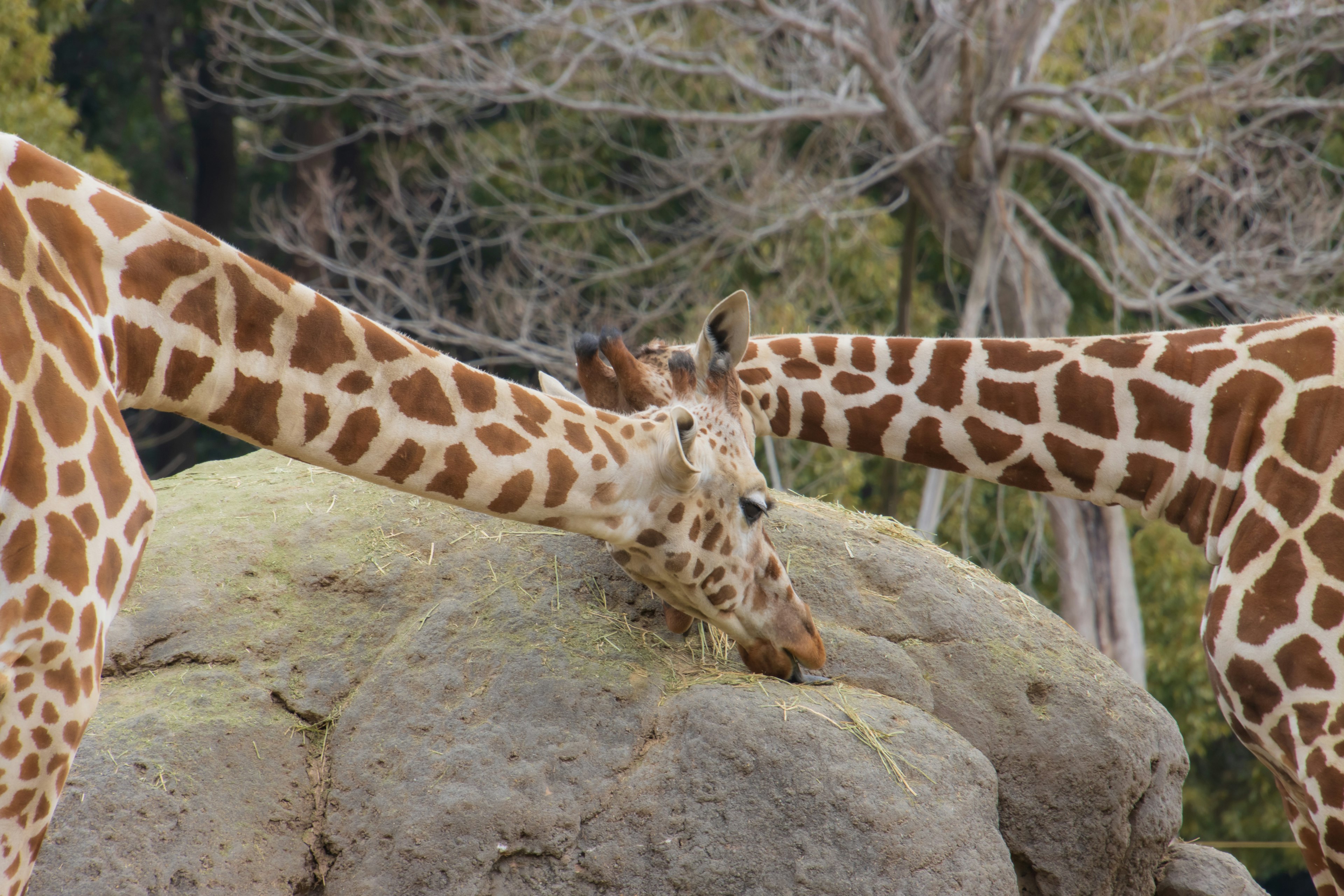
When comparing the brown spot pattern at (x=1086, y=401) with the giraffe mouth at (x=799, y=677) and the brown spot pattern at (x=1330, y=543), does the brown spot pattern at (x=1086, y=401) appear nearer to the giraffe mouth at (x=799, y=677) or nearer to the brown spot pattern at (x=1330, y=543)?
the brown spot pattern at (x=1330, y=543)

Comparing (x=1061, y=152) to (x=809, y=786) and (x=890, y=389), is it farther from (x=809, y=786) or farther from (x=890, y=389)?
(x=809, y=786)

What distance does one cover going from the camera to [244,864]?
4004 mm

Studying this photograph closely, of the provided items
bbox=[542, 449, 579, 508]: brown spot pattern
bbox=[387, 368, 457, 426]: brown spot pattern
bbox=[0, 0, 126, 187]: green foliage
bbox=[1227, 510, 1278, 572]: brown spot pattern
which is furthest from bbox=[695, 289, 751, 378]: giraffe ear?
bbox=[0, 0, 126, 187]: green foliage

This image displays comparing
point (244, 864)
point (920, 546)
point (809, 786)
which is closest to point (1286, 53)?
point (920, 546)

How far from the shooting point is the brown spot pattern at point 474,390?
3766 millimetres

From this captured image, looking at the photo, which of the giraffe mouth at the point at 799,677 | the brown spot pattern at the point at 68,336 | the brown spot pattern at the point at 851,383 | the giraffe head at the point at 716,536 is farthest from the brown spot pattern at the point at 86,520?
the brown spot pattern at the point at 851,383

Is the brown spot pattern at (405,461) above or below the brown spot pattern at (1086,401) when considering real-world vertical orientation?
below

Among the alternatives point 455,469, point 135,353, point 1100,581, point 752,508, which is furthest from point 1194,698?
point 135,353

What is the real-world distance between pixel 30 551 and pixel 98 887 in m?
1.36

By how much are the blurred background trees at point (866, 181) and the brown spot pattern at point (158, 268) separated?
8.60 m

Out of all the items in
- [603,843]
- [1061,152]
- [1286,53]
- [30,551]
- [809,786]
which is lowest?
[603,843]

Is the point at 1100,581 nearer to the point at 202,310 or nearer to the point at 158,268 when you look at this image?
the point at 202,310

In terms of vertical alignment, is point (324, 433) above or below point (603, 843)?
above

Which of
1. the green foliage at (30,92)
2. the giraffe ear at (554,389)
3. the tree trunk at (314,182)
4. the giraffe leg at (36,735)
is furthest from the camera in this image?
the tree trunk at (314,182)
